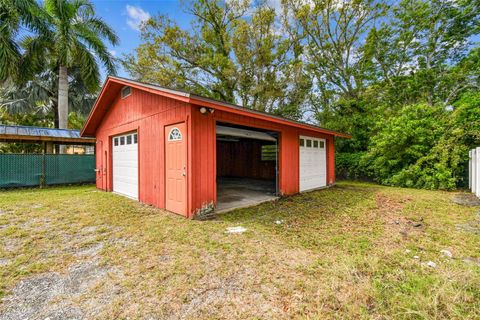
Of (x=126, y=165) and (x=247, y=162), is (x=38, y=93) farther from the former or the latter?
(x=247, y=162)

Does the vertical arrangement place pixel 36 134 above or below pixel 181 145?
above

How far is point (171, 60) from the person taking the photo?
14305 millimetres

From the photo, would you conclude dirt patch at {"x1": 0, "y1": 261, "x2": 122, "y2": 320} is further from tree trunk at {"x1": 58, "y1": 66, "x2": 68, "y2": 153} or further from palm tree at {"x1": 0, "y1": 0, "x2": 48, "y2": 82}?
tree trunk at {"x1": 58, "y1": 66, "x2": 68, "y2": 153}

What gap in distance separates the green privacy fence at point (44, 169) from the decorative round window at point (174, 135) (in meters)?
8.28

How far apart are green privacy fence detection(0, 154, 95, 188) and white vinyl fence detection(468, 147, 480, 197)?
15638mm

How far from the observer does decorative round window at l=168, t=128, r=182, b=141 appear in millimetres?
5000

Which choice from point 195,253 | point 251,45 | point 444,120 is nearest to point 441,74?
point 444,120

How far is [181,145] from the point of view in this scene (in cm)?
490

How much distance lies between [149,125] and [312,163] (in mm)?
6175

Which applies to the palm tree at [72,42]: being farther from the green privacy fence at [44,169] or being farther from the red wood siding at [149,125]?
the red wood siding at [149,125]

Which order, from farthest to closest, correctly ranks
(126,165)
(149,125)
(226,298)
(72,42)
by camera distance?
(72,42)
(126,165)
(149,125)
(226,298)

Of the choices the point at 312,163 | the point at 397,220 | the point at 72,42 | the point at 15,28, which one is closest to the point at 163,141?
the point at 397,220

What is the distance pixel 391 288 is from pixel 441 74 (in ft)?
55.4

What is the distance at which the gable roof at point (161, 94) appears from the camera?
4.41 meters
